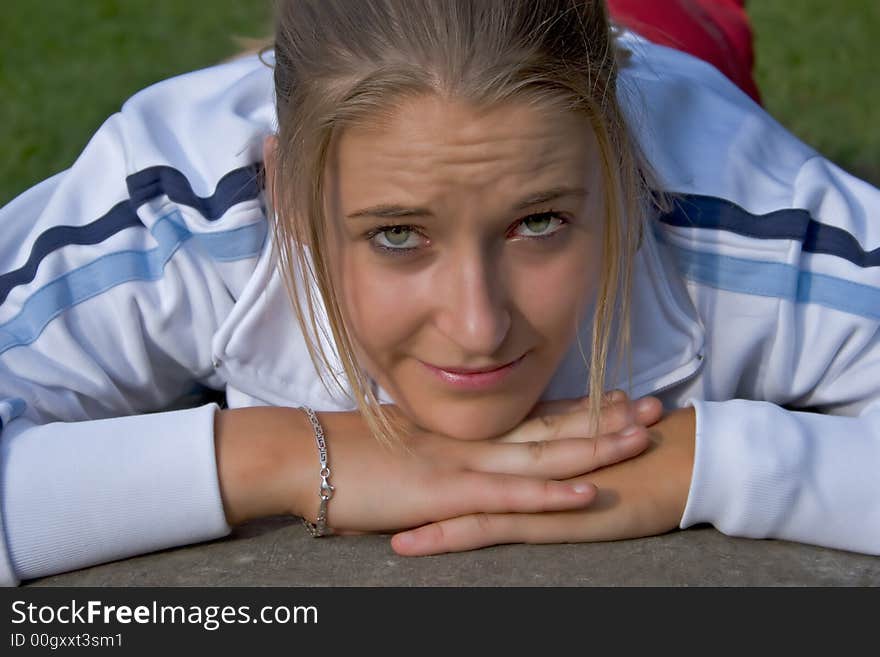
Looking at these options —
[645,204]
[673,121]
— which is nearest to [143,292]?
[645,204]

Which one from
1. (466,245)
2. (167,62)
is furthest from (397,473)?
(167,62)

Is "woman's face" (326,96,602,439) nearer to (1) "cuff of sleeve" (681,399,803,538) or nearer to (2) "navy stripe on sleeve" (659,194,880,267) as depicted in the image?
(1) "cuff of sleeve" (681,399,803,538)

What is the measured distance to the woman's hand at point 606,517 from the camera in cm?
223

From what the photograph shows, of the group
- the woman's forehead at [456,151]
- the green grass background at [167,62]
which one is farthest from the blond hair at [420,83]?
the green grass background at [167,62]

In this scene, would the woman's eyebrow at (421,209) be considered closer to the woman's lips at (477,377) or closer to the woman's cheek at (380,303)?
the woman's cheek at (380,303)

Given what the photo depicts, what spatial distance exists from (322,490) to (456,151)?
64 centimetres

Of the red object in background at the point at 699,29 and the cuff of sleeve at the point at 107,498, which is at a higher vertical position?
the red object in background at the point at 699,29

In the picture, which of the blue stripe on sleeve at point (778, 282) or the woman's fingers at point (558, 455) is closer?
the woman's fingers at point (558, 455)

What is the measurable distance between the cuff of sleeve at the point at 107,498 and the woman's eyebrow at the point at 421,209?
0.48 m

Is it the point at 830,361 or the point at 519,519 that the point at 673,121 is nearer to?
the point at 830,361

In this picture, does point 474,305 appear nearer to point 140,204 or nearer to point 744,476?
point 744,476

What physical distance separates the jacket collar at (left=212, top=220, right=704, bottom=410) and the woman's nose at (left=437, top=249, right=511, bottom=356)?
0.48 m
